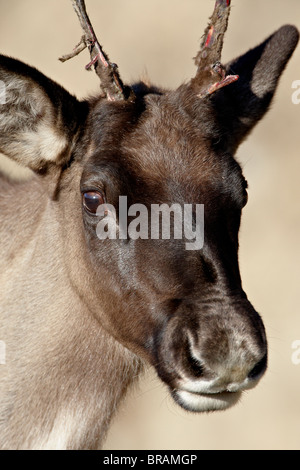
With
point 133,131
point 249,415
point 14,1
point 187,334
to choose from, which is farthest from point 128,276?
point 14,1

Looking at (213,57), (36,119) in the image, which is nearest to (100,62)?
(36,119)

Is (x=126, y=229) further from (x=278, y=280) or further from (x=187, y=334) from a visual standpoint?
(x=278, y=280)

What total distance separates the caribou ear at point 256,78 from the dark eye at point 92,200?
2.00 meters

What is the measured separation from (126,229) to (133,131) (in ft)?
3.08

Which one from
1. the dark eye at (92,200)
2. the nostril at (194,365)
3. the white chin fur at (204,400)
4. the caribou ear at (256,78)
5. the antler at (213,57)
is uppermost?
the antler at (213,57)

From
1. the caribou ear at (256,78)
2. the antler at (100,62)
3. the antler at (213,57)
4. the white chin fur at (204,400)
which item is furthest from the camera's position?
the caribou ear at (256,78)

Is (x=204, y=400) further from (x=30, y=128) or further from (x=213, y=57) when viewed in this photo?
(x=213, y=57)

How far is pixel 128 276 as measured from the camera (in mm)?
6047

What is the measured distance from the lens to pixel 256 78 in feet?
25.2

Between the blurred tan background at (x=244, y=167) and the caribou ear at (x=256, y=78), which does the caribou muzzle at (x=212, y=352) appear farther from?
the blurred tan background at (x=244, y=167)

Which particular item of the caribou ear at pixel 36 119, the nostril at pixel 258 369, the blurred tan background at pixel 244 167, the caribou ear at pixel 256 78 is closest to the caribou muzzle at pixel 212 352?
the nostril at pixel 258 369

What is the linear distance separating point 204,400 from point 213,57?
3.11 metres

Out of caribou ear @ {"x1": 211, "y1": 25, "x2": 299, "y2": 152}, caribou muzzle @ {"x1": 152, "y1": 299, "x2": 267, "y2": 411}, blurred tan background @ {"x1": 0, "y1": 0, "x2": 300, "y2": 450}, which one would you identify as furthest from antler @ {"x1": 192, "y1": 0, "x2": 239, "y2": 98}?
blurred tan background @ {"x1": 0, "y1": 0, "x2": 300, "y2": 450}

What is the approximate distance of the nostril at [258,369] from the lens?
5.48 meters
